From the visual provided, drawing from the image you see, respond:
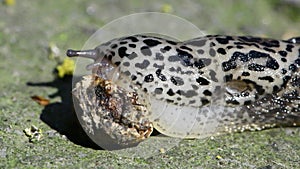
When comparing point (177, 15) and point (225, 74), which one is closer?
point (225, 74)

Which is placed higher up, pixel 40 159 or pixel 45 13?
pixel 45 13

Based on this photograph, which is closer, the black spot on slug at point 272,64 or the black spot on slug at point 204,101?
the black spot on slug at point 204,101

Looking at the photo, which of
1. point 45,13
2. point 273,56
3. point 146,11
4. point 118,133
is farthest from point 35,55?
point 273,56

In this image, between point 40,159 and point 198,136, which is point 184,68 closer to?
point 198,136

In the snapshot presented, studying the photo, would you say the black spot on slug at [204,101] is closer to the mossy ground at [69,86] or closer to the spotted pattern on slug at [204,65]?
the spotted pattern on slug at [204,65]

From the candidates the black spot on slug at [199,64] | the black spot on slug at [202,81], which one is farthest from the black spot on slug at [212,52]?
the black spot on slug at [202,81]

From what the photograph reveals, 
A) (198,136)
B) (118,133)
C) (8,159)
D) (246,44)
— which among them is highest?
(246,44)

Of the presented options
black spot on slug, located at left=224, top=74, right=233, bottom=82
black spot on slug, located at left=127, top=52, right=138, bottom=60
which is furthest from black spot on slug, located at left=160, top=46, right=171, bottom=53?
black spot on slug, located at left=224, top=74, right=233, bottom=82
